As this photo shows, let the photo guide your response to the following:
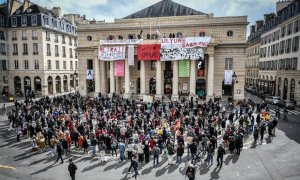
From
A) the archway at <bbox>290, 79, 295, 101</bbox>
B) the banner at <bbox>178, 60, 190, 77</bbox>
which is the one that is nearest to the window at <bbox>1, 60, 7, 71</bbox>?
the banner at <bbox>178, 60, 190, 77</bbox>

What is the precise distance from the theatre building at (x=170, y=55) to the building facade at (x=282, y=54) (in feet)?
31.6

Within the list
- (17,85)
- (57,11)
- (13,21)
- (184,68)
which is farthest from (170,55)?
(17,85)

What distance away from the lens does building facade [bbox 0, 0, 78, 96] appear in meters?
46.0

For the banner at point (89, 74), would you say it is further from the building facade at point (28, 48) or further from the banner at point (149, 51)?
the banner at point (149, 51)

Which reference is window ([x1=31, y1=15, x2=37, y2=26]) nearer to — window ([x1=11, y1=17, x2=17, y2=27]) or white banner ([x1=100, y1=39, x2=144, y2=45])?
window ([x1=11, y1=17, x2=17, y2=27])

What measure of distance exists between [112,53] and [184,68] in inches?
507

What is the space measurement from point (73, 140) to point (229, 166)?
11.6 m

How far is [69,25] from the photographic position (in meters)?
55.6

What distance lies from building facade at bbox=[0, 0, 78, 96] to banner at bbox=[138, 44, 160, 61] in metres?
16.2

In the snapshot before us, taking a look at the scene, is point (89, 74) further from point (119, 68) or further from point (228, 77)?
point (228, 77)

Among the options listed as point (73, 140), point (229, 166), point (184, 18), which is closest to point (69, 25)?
point (184, 18)

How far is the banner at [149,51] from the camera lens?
35.9m

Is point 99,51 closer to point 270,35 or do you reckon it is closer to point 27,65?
point 27,65

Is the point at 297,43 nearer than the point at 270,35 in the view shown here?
Yes
